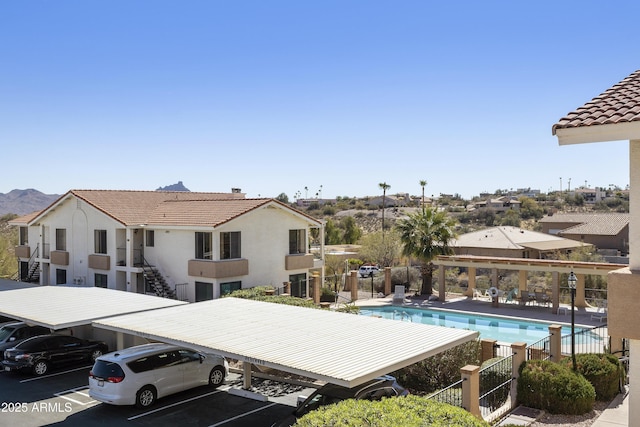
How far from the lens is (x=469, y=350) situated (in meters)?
19.7

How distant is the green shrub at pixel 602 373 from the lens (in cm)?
1614

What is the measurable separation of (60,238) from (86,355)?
19.1 metres

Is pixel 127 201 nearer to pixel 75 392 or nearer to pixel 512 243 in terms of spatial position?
pixel 75 392

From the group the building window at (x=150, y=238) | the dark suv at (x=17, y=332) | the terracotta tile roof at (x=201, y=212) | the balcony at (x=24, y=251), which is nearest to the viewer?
the dark suv at (x=17, y=332)

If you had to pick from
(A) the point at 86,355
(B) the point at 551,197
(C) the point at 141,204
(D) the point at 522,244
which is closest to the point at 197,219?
(C) the point at 141,204

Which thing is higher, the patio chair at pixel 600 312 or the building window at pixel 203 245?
the building window at pixel 203 245

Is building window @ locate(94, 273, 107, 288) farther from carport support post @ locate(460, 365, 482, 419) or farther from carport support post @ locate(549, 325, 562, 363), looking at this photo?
carport support post @ locate(460, 365, 482, 419)

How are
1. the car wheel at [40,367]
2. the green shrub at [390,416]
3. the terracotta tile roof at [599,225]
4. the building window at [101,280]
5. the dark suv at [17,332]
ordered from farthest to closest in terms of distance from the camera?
the terracotta tile roof at [599,225], the building window at [101,280], the dark suv at [17,332], the car wheel at [40,367], the green shrub at [390,416]

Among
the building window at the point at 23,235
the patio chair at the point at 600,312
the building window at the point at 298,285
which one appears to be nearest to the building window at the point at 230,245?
the building window at the point at 298,285

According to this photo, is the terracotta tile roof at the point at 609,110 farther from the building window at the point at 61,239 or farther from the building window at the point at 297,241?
the building window at the point at 61,239

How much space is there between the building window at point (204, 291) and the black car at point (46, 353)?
8.58 m

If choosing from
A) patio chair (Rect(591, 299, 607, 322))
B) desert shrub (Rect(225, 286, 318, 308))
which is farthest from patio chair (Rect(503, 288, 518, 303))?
desert shrub (Rect(225, 286, 318, 308))

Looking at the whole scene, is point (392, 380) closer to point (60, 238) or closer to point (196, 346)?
point (196, 346)

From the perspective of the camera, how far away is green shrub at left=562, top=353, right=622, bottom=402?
16.1 metres
